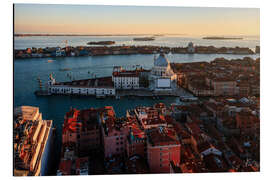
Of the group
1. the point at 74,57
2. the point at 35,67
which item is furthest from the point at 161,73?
the point at 74,57

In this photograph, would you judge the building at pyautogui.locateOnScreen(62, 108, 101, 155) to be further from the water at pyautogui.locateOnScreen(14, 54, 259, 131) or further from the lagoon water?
the water at pyautogui.locateOnScreen(14, 54, 259, 131)

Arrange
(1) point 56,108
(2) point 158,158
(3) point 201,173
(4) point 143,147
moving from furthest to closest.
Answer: (1) point 56,108
(4) point 143,147
(2) point 158,158
(3) point 201,173

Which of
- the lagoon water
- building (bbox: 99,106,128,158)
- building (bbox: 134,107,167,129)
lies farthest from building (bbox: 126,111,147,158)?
the lagoon water

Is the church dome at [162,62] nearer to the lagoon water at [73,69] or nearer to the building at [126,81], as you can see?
the building at [126,81]

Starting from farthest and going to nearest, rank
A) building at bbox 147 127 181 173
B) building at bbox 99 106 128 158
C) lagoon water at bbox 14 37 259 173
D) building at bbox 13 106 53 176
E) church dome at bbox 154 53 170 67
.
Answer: church dome at bbox 154 53 170 67 → lagoon water at bbox 14 37 259 173 → building at bbox 99 106 128 158 → building at bbox 147 127 181 173 → building at bbox 13 106 53 176

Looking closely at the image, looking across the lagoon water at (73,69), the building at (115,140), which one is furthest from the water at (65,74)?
the building at (115,140)
